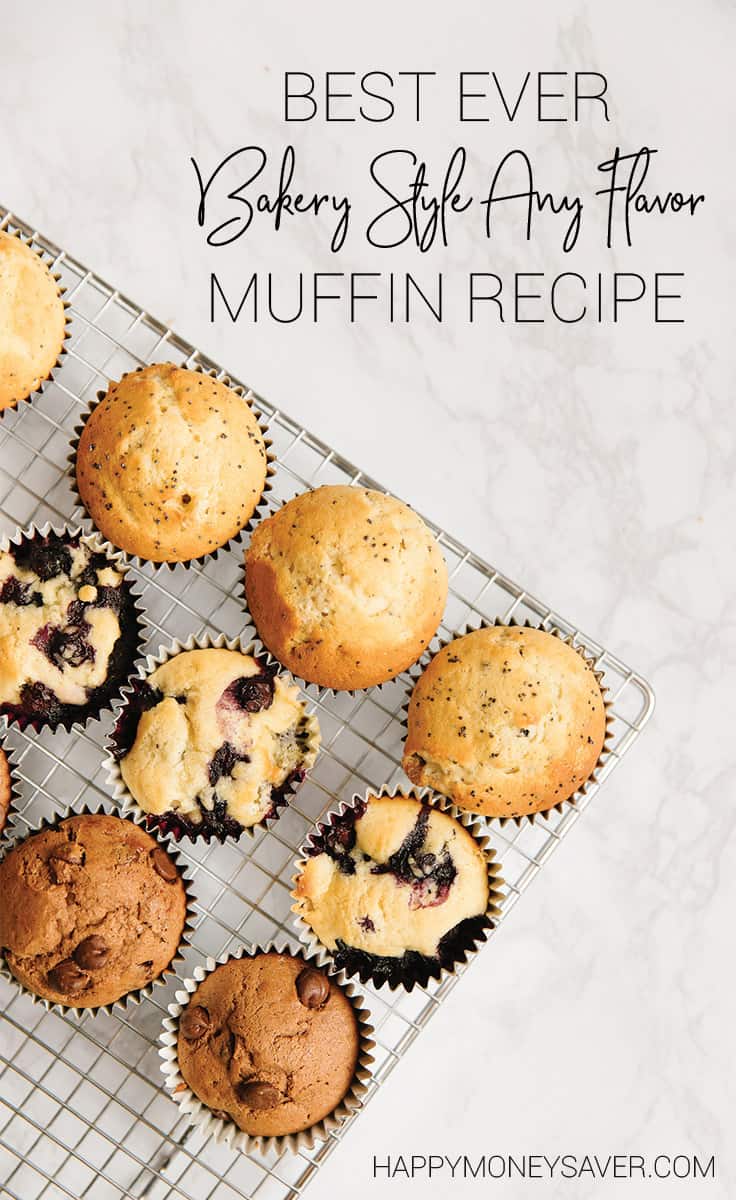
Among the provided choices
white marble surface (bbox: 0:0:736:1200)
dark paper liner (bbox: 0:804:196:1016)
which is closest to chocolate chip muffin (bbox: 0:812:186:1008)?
dark paper liner (bbox: 0:804:196:1016)

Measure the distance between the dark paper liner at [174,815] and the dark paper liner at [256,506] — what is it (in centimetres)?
26

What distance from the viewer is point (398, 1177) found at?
3.48 m

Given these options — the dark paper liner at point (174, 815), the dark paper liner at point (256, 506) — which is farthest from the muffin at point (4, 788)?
the dark paper liner at point (256, 506)

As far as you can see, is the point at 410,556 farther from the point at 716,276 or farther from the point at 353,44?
the point at 353,44

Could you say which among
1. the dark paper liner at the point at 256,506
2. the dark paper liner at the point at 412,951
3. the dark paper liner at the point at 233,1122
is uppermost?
the dark paper liner at the point at 256,506

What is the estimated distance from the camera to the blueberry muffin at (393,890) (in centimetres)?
292

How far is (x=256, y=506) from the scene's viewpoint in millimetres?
3152

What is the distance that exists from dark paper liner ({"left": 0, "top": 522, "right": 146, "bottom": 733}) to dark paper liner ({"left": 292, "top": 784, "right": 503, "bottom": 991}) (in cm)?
71

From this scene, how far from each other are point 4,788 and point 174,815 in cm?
56

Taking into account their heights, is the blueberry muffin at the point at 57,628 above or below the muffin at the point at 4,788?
above

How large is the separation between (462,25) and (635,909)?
2998 mm

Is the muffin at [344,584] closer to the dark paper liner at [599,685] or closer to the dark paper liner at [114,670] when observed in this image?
the dark paper liner at [599,685]

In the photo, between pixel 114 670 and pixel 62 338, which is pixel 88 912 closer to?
pixel 114 670

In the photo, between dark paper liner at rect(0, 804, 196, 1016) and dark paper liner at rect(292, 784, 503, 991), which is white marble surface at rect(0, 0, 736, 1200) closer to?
dark paper liner at rect(292, 784, 503, 991)
